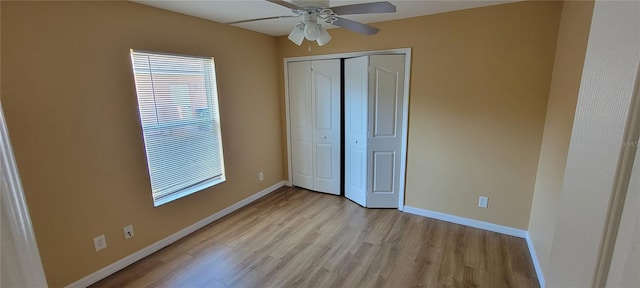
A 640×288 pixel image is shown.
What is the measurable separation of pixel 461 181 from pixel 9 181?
Answer: 3318 millimetres

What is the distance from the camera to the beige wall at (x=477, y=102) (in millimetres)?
2457

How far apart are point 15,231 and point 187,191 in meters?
2.28

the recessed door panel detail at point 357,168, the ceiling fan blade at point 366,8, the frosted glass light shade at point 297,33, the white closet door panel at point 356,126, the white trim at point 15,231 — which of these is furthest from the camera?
the recessed door panel detail at point 357,168

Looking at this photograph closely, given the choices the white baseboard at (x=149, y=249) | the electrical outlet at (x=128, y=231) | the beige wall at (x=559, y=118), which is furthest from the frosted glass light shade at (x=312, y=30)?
the white baseboard at (x=149, y=249)

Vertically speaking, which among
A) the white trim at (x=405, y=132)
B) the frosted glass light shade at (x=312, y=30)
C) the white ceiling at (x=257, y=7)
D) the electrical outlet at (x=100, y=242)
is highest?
the white ceiling at (x=257, y=7)

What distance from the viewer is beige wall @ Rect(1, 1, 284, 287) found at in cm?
177

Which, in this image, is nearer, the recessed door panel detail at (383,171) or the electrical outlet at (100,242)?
the electrical outlet at (100,242)

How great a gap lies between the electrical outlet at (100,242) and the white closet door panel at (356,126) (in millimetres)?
2722

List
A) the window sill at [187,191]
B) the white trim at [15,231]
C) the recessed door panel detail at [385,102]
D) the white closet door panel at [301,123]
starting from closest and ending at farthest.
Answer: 1. the white trim at [15,231]
2. the window sill at [187,191]
3. the recessed door panel detail at [385,102]
4. the white closet door panel at [301,123]

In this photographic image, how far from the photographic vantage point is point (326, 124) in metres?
3.81

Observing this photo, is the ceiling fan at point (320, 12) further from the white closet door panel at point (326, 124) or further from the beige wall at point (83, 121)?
the white closet door panel at point (326, 124)

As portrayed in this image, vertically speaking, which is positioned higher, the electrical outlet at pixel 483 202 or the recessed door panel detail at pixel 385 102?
the recessed door panel detail at pixel 385 102

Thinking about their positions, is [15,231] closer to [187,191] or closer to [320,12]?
[320,12]

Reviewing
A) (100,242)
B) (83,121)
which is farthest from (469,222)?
(83,121)
